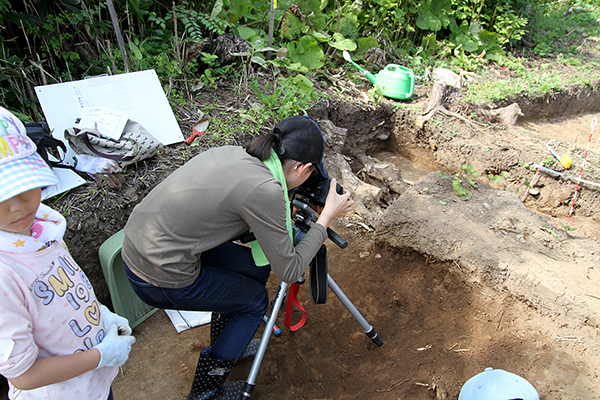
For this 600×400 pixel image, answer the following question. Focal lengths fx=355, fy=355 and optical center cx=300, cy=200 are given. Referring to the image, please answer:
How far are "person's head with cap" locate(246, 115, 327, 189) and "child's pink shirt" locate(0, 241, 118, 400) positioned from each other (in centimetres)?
83

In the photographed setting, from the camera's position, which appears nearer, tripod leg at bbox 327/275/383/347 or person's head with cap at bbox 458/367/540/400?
person's head with cap at bbox 458/367/540/400

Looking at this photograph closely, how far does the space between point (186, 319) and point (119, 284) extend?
1.67 feet

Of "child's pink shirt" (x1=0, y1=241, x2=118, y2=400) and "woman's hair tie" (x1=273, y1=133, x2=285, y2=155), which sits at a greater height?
"woman's hair tie" (x1=273, y1=133, x2=285, y2=155)

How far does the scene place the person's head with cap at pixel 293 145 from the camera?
1546 mm

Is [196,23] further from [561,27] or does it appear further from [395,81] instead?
[561,27]

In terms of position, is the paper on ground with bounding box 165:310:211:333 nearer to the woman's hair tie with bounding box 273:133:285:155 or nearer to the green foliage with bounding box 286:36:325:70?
the woman's hair tie with bounding box 273:133:285:155

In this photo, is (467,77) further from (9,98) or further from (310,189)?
(9,98)

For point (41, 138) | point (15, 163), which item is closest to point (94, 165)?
point (41, 138)

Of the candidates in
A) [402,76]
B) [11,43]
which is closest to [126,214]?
[11,43]

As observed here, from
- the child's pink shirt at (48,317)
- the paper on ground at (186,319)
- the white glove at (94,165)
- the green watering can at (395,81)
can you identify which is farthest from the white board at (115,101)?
the green watering can at (395,81)

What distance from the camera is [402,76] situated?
5074 millimetres

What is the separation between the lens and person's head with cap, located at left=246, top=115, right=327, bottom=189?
5.07 ft

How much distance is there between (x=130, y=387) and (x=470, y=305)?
2262 millimetres

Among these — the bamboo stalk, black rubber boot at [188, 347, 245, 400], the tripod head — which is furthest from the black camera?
the bamboo stalk
